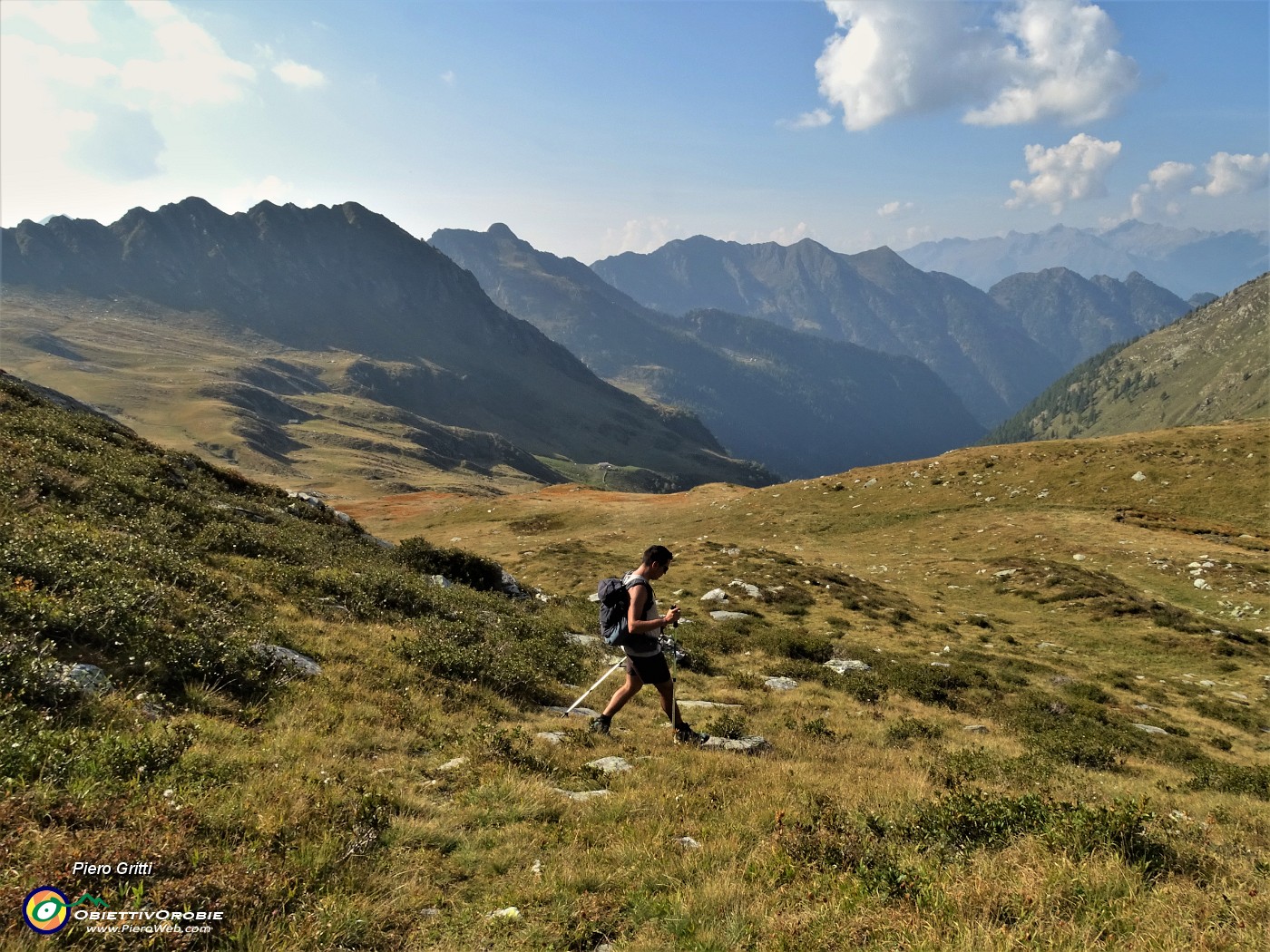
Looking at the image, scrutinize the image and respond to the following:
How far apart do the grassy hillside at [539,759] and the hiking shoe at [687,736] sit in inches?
17.9

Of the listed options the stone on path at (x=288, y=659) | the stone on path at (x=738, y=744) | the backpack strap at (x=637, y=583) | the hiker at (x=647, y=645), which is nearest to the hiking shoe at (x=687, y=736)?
the hiker at (x=647, y=645)

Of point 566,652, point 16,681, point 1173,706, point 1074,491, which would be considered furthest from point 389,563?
point 1074,491

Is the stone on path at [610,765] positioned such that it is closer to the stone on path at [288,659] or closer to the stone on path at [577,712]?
the stone on path at [577,712]

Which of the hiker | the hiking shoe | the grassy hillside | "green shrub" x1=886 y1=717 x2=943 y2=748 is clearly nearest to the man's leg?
the hiker

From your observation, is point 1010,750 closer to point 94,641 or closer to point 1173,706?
point 1173,706

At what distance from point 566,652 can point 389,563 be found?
8.37 metres

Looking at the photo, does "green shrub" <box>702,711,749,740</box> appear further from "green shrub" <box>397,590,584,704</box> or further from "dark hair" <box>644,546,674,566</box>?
"dark hair" <box>644,546,674,566</box>

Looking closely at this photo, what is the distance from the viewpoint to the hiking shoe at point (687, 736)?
10.8 m

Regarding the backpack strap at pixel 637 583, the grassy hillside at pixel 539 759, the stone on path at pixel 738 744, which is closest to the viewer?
the grassy hillside at pixel 539 759

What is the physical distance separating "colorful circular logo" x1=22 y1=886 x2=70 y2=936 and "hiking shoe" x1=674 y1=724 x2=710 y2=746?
812 cm

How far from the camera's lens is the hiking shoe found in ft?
Result: 35.3

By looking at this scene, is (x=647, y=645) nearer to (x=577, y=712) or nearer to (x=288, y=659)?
(x=577, y=712)

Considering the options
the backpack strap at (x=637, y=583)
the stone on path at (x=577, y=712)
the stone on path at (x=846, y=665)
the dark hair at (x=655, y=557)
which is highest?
the dark hair at (x=655, y=557)

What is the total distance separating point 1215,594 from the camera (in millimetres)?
27062
